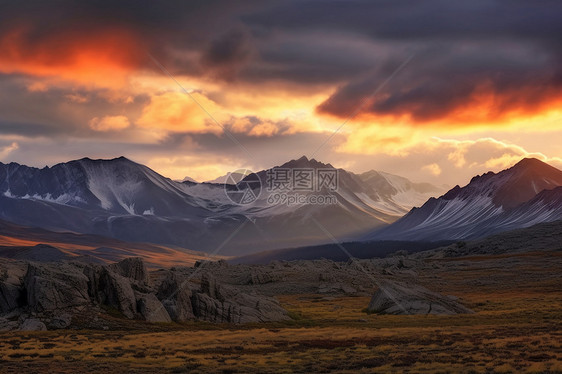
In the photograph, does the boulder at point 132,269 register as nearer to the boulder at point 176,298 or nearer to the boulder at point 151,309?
the boulder at point 176,298

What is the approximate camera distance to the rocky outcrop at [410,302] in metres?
104

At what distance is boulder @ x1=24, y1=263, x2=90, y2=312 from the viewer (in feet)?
271

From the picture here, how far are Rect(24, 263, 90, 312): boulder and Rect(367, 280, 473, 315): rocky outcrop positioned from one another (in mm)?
48699

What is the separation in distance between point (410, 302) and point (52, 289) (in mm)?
55731

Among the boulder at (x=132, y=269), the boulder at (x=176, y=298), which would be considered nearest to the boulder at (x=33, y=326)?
the boulder at (x=176, y=298)

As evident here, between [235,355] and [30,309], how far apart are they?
36.4 metres

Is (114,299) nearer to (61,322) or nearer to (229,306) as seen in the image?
(61,322)

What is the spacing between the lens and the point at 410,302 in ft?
349

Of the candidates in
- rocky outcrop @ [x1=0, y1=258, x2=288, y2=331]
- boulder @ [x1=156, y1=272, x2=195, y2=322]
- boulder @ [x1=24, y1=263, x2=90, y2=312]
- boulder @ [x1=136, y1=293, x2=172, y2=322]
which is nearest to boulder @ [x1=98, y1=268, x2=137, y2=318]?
rocky outcrop @ [x1=0, y1=258, x2=288, y2=331]

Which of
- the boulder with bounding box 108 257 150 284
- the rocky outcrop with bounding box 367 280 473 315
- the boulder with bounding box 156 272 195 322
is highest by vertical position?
the boulder with bounding box 108 257 150 284

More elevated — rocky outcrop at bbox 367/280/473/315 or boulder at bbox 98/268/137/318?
boulder at bbox 98/268/137/318

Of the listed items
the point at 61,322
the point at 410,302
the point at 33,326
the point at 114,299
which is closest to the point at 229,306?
the point at 114,299

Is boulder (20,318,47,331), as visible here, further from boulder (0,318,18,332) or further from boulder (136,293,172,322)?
boulder (136,293,172,322)

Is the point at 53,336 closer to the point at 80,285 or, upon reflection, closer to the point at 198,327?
the point at 80,285
